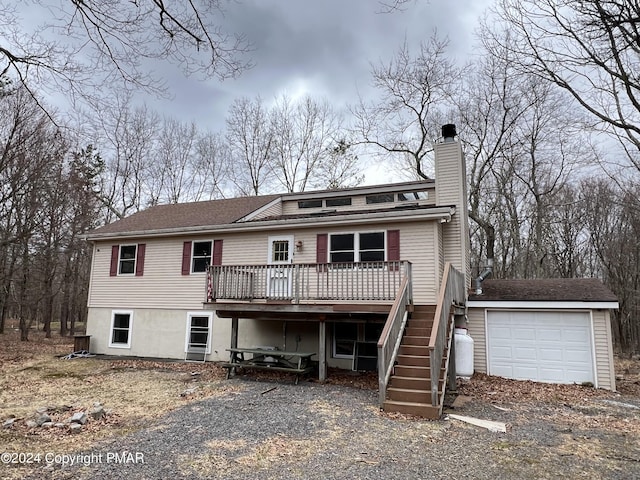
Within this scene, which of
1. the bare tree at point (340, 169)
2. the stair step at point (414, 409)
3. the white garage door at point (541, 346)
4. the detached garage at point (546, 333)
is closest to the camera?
the stair step at point (414, 409)

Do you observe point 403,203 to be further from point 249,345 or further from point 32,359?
point 32,359

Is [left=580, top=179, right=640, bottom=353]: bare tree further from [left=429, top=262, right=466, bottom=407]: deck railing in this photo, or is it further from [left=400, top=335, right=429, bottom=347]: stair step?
[left=400, top=335, right=429, bottom=347]: stair step

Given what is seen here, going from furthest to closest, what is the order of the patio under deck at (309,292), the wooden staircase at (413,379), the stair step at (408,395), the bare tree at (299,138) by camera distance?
the bare tree at (299,138) → the patio under deck at (309,292) → the stair step at (408,395) → the wooden staircase at (413,379)

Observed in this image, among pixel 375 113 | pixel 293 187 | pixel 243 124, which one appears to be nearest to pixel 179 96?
pixel 375 113

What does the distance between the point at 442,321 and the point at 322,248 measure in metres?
4.49

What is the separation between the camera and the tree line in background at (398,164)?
47.5 ft

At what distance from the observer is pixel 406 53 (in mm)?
20266

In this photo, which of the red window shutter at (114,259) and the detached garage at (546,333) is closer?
the detached garage at (546,333)

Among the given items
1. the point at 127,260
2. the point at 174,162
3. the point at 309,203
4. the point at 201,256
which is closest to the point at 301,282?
the point at 201,256

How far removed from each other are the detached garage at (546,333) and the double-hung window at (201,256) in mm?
8079

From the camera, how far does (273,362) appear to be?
10508 mm

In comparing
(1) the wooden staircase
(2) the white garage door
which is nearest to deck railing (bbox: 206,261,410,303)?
(1) the wooden staircase

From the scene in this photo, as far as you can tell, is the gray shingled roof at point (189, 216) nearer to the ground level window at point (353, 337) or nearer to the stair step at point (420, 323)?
the ground level window at point (353, 337)

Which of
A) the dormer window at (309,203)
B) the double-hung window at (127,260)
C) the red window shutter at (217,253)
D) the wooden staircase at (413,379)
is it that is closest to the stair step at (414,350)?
the wooden staircase at (413,379)
